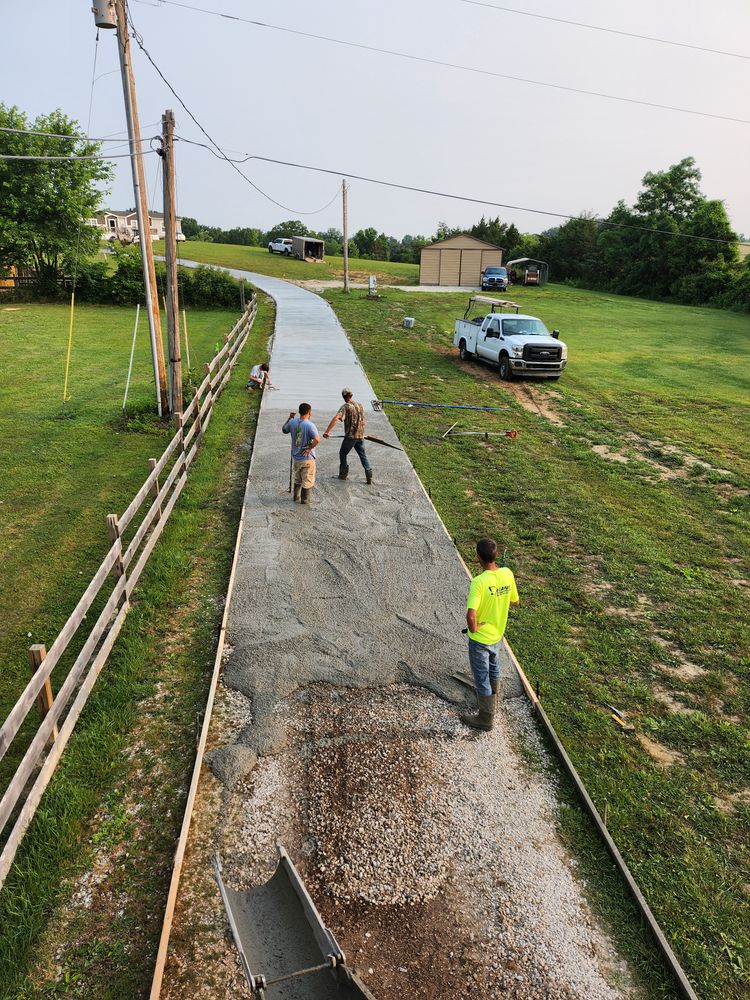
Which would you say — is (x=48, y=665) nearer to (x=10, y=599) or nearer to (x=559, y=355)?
(x=10, y=599)

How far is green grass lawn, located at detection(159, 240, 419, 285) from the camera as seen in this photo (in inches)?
2015

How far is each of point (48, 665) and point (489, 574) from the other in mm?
3758

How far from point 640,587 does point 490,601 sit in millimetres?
3767

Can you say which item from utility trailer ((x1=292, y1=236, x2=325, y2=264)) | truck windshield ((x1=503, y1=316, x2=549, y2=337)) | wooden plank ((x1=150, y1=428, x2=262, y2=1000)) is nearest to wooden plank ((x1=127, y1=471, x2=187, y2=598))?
wooden plank ((x1=150, y1=428, x2=262, y2=1000))

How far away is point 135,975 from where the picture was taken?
3846 mm

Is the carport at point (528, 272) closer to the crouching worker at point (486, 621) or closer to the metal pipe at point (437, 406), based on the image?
the metal pipe at point (437, 406)

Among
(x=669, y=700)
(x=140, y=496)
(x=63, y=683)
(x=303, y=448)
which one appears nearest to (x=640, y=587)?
(x=669, y=700)

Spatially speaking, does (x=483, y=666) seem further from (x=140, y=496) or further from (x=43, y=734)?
(x=140, y=496)

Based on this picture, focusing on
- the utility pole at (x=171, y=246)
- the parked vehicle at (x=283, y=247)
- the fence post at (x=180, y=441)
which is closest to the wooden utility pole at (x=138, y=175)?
Result: the utility pole at (x=171, y=246)

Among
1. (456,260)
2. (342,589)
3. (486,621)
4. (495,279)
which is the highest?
(456,260)

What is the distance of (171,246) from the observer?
13.5 meters

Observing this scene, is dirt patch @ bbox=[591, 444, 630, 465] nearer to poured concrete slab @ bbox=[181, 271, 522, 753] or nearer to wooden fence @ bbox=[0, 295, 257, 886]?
poured concrete slab @ bbox=[181, 271, 522, 753]

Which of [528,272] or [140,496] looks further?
[528,272]

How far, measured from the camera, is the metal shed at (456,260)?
47.0m
